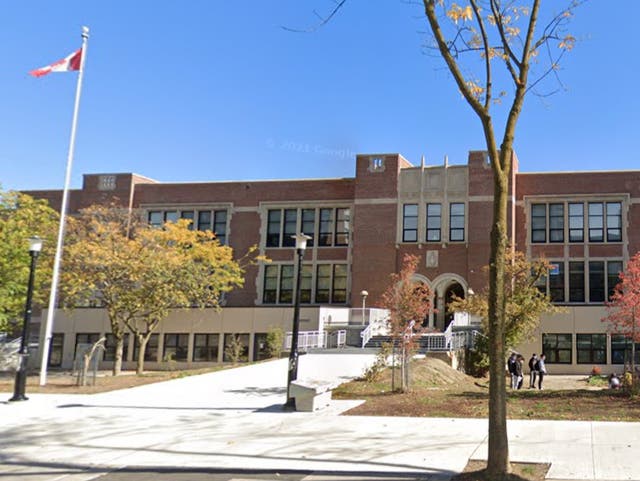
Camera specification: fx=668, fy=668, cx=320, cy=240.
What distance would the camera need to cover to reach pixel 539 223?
40.6 meters

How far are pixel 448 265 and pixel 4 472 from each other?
3242cm

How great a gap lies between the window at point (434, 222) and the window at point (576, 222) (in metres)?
7.72

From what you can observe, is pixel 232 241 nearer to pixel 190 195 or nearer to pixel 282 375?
pixel 190 195

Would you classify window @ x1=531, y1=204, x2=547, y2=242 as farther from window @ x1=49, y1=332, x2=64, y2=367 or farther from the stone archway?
window @ x1=49, y1=332, x2=64, y2=367

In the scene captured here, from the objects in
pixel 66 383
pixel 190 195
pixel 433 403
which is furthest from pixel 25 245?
pixel 433 403

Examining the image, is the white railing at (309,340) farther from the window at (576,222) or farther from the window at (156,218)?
the window at (576,222)

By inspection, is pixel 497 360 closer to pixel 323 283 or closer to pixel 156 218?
pixel 323 283

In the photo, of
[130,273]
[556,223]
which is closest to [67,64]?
[130,273]

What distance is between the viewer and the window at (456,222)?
133ft

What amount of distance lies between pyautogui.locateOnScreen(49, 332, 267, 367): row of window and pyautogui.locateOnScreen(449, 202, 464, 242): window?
12858mm

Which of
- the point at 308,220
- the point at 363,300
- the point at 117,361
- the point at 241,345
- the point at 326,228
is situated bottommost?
the point at 117,361

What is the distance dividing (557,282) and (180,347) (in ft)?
75.5

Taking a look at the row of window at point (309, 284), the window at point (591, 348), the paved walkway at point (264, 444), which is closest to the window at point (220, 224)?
the row of window at point (309, 284)

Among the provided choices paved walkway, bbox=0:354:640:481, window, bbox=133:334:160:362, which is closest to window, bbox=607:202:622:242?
paved walkway, bbox=0:354:640:481
